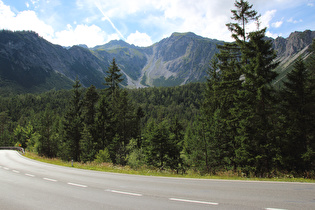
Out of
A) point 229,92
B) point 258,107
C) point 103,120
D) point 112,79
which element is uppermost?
point 112,79

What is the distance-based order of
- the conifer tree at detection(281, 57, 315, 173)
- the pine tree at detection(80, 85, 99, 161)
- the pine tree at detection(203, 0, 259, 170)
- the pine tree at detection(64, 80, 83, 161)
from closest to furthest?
the conifer tree at detection(281, 57, 315, 173) → the pine tree at detection(203, 0, 259, 170) → the pine tree at detection(80, 85, 99, 161) → the pine tree at detection(64, 80, 83, 161)

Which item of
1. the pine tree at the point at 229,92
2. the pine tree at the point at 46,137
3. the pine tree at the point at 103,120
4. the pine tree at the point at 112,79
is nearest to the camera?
the pine tree at the point at 229,92

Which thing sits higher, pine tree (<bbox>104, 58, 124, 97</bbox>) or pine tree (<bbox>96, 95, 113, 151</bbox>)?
pine tree (<bbox>104, 58, 124, 97</bbox>)

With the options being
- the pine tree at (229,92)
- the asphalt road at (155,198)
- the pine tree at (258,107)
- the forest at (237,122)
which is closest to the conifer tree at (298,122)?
the forest at (237,122)

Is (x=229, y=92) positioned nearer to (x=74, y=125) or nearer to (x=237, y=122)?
(x=237, y=122)

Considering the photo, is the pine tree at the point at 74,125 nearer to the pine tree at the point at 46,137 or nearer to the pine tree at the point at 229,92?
the pine tree at the point at 46,137

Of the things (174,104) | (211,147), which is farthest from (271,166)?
(174,104)

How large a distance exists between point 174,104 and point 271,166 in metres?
158

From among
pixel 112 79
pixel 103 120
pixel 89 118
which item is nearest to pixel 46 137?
pixel 89 118

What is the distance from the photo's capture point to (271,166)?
1490 centimetres

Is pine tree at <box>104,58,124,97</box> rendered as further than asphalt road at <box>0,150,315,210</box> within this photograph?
Yes

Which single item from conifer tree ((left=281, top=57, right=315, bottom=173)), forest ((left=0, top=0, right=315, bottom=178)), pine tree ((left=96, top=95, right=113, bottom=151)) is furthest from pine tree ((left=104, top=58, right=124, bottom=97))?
conifer tree ((left=281, top=57, right=315, bottom=173))

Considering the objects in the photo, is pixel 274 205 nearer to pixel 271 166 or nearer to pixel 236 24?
pixel 271 166

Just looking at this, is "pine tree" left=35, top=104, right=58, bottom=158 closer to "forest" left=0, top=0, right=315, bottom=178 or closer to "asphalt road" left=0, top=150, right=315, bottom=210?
"forest" left=0, top=0, right=315, bottom=178
